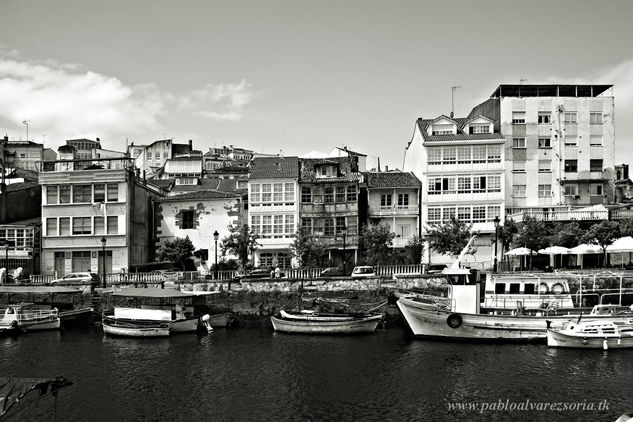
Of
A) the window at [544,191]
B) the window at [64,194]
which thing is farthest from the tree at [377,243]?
the window at [64,194]

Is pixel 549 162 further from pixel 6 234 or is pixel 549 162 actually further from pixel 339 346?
pixel 6 234

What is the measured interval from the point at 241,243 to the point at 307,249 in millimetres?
5726

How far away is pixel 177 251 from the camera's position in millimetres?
53281

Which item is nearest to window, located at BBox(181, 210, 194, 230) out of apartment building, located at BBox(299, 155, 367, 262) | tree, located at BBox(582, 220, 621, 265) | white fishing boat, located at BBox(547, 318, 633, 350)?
apartment building, located at BBox(299, 155, 367, 262)

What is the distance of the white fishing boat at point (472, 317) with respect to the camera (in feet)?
109

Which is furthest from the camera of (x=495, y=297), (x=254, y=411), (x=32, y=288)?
(x=32, y=288)

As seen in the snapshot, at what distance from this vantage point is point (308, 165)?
5778 centimetres

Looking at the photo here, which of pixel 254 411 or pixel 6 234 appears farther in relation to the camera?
pixel 6 234

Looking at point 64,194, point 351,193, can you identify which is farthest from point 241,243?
point 64,194

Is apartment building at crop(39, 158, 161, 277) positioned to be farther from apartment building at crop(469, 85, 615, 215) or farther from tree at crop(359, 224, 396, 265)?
apartment building at crop(469, 85, 615, 215)

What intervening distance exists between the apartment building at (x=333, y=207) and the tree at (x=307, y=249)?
12.5 feet

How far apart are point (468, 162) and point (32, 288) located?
39510mm

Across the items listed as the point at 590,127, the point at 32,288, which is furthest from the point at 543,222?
the point at 32,288

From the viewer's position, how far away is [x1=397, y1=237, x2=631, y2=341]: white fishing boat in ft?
109
